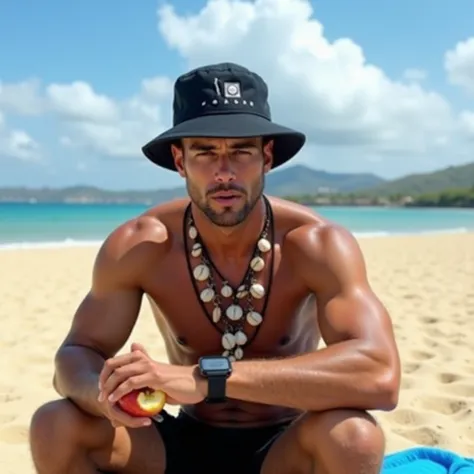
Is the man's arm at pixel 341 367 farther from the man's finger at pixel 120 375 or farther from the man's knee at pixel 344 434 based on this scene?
the man's finger at pixel 120 375

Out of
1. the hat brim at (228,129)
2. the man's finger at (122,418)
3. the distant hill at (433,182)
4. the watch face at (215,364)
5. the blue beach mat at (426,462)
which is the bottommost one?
the blue beach mat at (426,462)

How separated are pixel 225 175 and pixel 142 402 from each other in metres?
0.78

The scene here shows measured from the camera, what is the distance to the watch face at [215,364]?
6.89 ft

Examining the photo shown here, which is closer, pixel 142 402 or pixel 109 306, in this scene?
pixel 142 402

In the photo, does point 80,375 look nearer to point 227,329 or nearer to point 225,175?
point 227,329

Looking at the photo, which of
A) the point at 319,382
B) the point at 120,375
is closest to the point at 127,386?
the point at 120,375

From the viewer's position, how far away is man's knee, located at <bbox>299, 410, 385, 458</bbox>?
202 centimetres

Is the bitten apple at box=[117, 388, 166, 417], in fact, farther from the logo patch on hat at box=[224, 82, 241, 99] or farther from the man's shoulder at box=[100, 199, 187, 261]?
the logo patch on hat at box=[224, 82, 241, 99]

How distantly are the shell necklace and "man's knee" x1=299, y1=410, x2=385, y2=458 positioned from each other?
0.47 metres

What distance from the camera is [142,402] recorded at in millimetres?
2076

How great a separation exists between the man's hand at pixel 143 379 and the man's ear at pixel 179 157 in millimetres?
718

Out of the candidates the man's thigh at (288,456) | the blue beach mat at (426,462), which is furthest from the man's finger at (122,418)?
the blue beach mat at (426,462)

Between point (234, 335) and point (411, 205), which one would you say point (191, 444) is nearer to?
point (234, 335)

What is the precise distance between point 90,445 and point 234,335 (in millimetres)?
613
